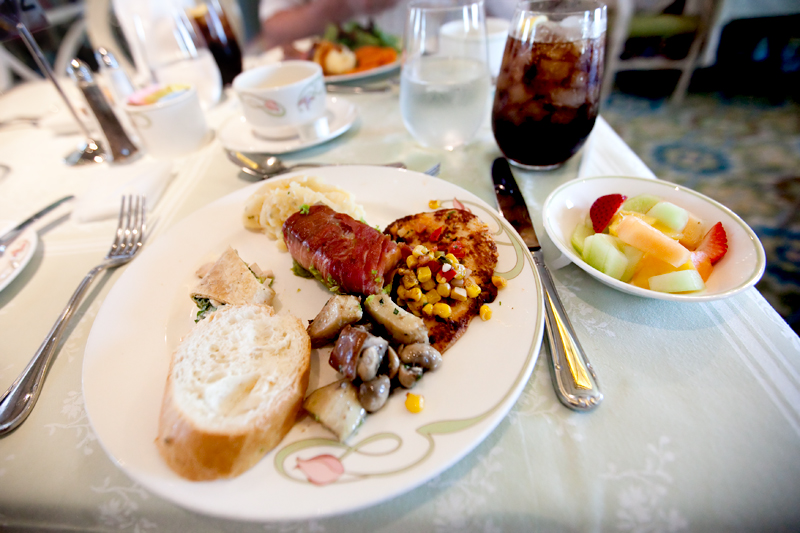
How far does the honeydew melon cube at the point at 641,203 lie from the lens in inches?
60.9

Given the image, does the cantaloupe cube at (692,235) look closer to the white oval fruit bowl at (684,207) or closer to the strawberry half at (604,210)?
the white oval fruit bowl at (684,207)

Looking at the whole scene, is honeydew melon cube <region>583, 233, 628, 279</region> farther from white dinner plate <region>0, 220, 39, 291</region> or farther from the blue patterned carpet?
the blue patterned carpet

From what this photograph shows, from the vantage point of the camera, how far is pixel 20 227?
2.03m

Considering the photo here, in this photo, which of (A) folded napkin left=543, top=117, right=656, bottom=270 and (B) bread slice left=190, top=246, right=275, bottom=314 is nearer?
(B) bread slice left=190, top=246, right=275, bottom=314

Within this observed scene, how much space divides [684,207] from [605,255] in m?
0.55

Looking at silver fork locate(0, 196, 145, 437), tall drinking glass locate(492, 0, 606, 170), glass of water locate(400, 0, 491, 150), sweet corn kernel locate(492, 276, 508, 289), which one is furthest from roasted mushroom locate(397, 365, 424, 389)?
glass of water locate(400, 0, 491, 150)

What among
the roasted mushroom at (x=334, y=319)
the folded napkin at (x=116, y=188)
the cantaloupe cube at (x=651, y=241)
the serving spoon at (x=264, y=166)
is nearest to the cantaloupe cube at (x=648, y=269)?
the cantaloupe cube at (x=651, y=241)

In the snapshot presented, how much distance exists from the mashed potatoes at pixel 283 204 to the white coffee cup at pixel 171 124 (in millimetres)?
1129

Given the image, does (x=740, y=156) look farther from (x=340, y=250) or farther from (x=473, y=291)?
(x=340, y=250)

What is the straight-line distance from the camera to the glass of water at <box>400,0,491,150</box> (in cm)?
195

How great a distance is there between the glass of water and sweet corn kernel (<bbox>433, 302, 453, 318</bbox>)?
1349 mm

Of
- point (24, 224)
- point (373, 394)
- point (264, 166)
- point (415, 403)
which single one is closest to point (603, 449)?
point (415, 403)

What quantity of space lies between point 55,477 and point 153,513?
34cm

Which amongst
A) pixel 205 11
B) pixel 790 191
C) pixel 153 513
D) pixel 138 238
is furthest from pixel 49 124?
pixel 790 191
